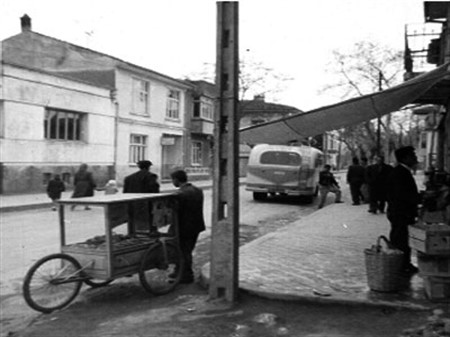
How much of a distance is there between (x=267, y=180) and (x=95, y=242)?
14.7 m

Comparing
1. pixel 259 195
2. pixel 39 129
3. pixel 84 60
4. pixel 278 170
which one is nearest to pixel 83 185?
pixel 278 170

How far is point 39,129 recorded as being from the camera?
23406 mm

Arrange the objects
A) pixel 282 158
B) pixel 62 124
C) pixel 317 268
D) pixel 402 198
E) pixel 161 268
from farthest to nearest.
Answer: pixel 62 124 → pixel 282 158 → pixel 317 268 → pixel 161 268 → pixel 402 198

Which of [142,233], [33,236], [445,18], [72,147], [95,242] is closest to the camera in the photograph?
[95,242]

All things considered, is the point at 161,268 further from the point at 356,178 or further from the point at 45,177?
the point at 45,177

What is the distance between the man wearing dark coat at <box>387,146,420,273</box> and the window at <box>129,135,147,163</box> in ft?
84.4

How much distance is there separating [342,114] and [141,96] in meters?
25.8

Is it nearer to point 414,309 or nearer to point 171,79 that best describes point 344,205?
point 414,309

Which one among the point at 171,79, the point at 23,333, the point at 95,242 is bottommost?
the point at 23,333

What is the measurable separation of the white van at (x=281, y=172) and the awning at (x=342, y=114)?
11324 mm

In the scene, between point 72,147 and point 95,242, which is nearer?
point 95,242

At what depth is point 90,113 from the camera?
27.0 meters

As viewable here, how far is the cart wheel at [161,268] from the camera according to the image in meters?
6.70

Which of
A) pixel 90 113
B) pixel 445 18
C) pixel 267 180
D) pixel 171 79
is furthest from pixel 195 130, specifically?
pixel 445 18
